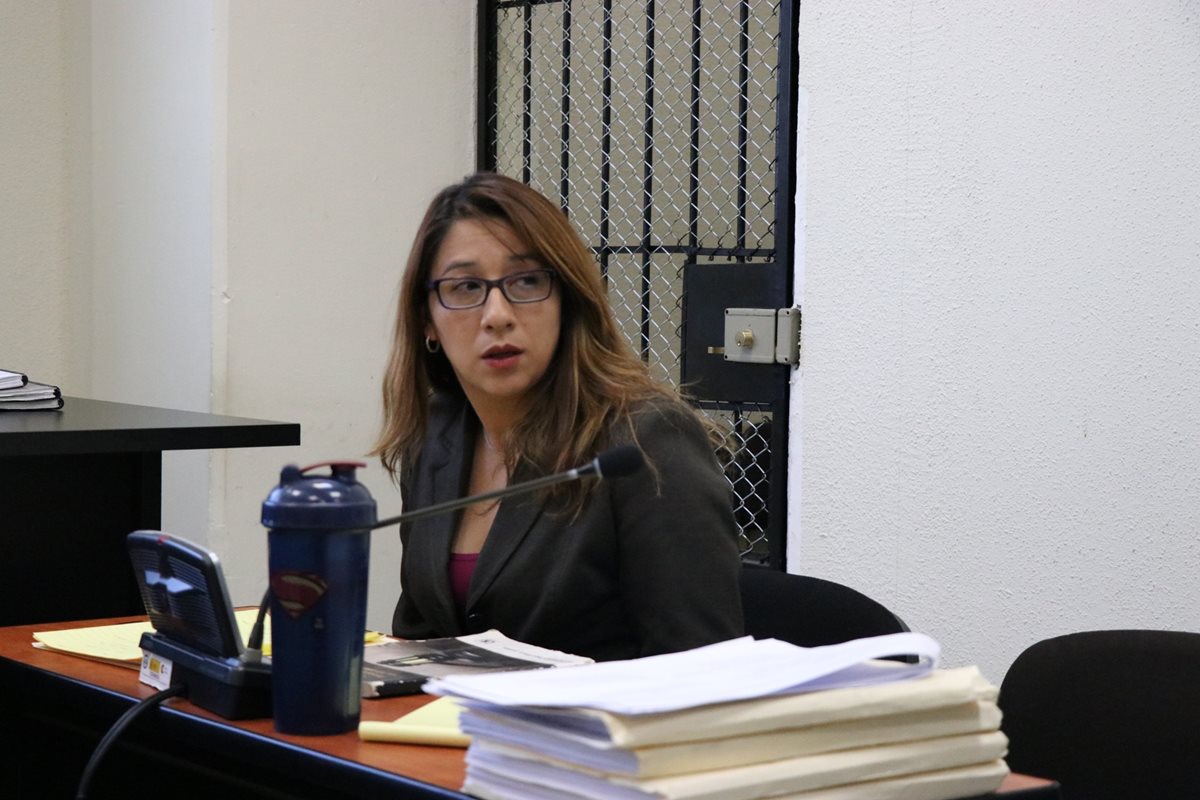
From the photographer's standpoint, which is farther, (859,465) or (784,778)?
(859,465)

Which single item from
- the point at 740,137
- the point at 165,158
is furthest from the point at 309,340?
the point at 740,137

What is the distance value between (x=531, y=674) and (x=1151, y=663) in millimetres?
899

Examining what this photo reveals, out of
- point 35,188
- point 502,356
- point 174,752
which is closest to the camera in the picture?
point 174,752

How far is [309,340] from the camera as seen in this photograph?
142 inches

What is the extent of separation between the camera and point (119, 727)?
1.23 metres

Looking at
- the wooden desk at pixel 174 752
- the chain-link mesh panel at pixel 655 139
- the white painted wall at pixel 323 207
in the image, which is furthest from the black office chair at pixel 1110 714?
the white painted wall at pixel 323 207

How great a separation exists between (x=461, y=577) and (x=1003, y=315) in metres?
1.22

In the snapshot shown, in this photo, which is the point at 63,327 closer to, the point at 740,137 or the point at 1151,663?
the point at 740,137

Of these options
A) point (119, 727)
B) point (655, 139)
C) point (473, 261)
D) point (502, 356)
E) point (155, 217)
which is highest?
point (655, 139)

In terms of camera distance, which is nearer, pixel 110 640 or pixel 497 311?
pixel 110 640

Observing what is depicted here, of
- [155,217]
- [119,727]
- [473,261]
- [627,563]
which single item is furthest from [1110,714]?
Result: [155,217]

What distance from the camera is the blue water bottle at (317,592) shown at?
1.14 meters

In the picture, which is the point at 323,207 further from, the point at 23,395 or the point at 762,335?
the point at 23,395

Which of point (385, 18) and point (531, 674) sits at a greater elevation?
point (385, 18)
